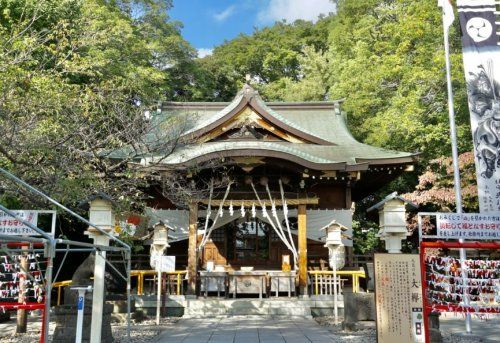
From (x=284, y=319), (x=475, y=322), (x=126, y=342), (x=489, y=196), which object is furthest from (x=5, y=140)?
(x=475, y=322)

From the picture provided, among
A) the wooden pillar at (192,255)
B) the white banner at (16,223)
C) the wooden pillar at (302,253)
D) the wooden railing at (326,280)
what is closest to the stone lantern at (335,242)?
the wooden railing at (326,280)

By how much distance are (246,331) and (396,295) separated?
3.52 meters

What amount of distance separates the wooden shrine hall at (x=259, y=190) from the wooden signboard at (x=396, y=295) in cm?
527

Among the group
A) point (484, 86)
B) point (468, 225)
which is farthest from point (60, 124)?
point (484, 86)

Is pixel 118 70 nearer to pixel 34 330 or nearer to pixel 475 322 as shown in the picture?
pixel 34 330

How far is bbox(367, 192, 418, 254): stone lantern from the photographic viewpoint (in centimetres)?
724

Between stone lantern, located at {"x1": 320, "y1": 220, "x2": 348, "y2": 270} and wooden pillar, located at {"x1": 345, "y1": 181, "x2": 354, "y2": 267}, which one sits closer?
stone lantern, located at {"x1": 320, "y1": 220, "x2": 348, "y2": 270}

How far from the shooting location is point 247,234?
14.5 metres

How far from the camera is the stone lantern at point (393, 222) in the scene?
7238mm

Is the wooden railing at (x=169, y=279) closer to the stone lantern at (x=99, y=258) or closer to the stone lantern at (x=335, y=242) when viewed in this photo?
the stone lantern at (x=335, y=242)

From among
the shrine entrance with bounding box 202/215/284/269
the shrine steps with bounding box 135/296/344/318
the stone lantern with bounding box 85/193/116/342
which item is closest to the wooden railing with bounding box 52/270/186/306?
the shrine steps with bounding box 135/296/344/318

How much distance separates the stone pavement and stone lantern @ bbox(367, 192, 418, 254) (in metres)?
2.10

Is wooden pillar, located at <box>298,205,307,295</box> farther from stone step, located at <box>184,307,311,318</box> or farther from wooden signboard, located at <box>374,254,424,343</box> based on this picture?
wooden signboard, located at <box>374,254,424,343</box>

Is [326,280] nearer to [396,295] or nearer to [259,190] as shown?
[259,190]
